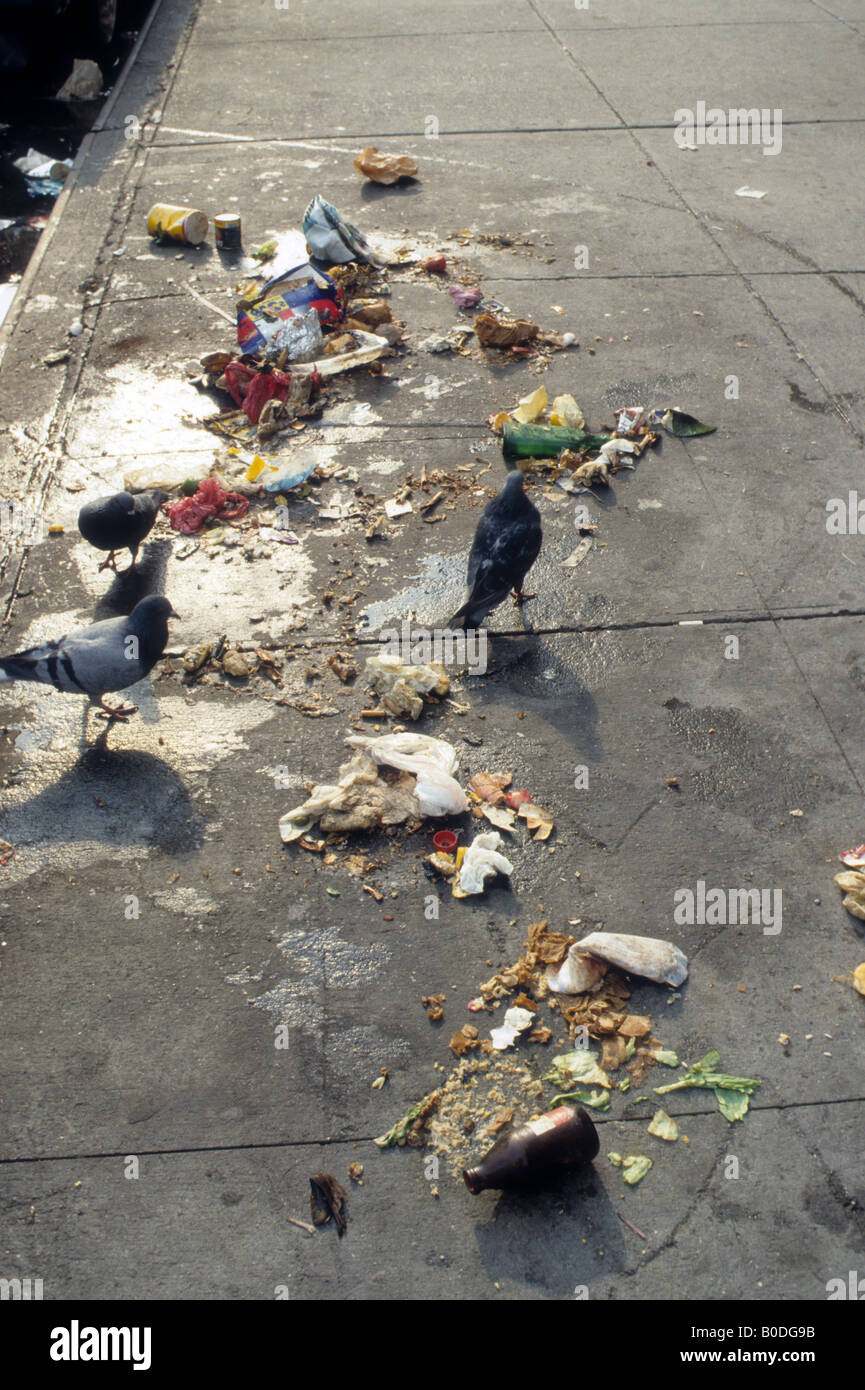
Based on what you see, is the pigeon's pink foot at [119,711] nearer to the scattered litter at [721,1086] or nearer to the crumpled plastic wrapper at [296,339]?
the scattered litter at [721,1086]

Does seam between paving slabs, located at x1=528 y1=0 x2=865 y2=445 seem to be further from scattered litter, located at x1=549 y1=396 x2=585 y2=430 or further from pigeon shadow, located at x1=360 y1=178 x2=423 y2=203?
pigeon shadow, located at x1=360 y1=178 x2=423 y2=203

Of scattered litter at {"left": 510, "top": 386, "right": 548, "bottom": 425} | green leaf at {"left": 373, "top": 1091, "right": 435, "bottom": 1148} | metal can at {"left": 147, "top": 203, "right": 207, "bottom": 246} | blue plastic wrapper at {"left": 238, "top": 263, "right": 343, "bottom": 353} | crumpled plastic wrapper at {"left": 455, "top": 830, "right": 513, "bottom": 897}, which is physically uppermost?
metal can at {"left": 147, "top": 203, "right": 207, "bottom": 246}

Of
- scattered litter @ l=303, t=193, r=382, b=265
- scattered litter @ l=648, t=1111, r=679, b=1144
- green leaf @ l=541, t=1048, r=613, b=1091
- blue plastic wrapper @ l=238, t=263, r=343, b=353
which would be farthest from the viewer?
scattered litter @ l=303, t=193, r=382, b=265

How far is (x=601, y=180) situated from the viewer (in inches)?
383

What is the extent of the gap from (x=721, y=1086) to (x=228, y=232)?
7600mm

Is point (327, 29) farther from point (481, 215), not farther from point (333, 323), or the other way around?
point (333, 323)

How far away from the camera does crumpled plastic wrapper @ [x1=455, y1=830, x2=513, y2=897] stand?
416 cm

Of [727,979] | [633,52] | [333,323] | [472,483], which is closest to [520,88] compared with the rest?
[633,52]

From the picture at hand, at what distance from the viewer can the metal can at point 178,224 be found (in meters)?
8.50

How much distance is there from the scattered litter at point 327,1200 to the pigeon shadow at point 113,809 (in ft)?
5.06

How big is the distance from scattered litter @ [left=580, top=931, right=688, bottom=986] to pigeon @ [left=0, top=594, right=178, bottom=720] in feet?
7.75

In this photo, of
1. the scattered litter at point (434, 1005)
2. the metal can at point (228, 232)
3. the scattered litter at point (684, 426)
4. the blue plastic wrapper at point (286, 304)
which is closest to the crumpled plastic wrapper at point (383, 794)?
the scattered litter at point (434, 1005)

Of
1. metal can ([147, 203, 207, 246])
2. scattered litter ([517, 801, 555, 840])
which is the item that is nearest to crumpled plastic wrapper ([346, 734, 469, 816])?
scattered litter ([517, 801, 555, 840])

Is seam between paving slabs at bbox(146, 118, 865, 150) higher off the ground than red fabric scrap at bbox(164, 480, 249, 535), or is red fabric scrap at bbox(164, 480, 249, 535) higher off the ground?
seam between paving slabs at bbox(146, 118, 865, 150)
